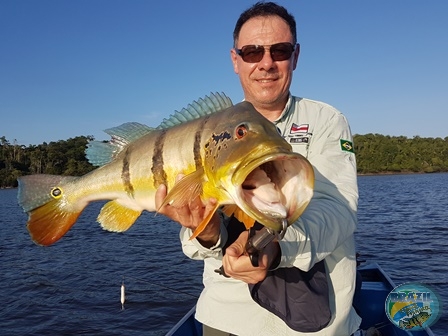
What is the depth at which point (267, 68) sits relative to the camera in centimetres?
297

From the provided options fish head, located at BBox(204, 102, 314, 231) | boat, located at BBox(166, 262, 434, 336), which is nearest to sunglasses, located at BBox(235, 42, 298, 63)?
fish head, located at BBox(204, 102, 314, 231)

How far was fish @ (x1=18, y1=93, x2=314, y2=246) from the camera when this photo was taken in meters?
1.72

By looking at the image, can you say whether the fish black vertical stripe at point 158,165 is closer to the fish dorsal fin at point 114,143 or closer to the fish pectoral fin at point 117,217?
the fish dorsal fin at point 114,143

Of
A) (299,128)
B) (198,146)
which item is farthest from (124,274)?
(198,146)

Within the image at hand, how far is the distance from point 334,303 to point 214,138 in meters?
1.40

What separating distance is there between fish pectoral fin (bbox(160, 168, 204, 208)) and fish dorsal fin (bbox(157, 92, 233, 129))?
0.58 metres

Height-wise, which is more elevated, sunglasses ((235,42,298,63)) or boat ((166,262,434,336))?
sunglasses ((235,42,298,63))

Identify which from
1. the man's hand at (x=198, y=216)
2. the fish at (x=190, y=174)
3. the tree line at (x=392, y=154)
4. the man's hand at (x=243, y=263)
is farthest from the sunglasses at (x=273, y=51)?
the tree line at (x=392, y=154)

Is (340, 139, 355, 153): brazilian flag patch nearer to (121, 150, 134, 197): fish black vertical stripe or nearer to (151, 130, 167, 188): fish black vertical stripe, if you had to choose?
(151, 130, 167, 188): fish black vertical stripe

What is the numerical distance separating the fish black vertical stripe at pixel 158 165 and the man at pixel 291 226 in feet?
0.24

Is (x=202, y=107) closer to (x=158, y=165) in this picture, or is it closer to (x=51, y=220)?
(x=158, y=165)

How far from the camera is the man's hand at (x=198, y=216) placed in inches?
80.5

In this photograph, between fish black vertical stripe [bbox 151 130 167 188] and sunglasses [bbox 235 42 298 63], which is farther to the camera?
sunglasses [bbox 235 42 298 63]

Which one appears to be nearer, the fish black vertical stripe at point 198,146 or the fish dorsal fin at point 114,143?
the fish black vertical stripe at point 198,146
